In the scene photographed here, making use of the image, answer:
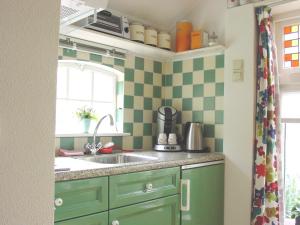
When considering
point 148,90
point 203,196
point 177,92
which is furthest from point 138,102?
point 203,196

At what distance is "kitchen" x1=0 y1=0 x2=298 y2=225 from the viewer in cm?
73

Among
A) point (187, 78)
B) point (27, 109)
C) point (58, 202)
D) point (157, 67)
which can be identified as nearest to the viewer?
point (27, 109)

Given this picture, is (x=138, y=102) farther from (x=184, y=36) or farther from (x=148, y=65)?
(x=184, y=36)

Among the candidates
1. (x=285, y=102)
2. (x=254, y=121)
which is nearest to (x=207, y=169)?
(x=254, y=121)

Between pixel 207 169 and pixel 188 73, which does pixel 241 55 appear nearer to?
pixel 188 73

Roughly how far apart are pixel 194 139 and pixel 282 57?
980 millimetres

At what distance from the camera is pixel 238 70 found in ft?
7.42

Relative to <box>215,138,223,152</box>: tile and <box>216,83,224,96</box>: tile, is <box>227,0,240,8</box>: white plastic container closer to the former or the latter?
<box>216,83,224,96</box>: tile

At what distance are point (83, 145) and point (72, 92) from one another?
1.44 ft

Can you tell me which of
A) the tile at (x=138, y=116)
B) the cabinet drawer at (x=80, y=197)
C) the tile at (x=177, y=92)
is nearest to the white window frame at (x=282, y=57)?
the tile at (x=177, y=92)

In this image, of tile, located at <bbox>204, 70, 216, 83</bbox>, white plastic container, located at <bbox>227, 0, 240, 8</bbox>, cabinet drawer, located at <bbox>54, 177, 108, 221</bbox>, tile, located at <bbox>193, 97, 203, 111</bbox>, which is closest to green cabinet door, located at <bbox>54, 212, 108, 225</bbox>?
cabinet drawer, located at <bbox>54, 177, 108, 221</bbox>

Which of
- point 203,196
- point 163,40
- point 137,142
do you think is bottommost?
point 203,196

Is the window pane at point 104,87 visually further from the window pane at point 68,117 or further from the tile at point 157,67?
the tile at point 157,67

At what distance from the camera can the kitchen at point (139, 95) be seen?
0.73m
